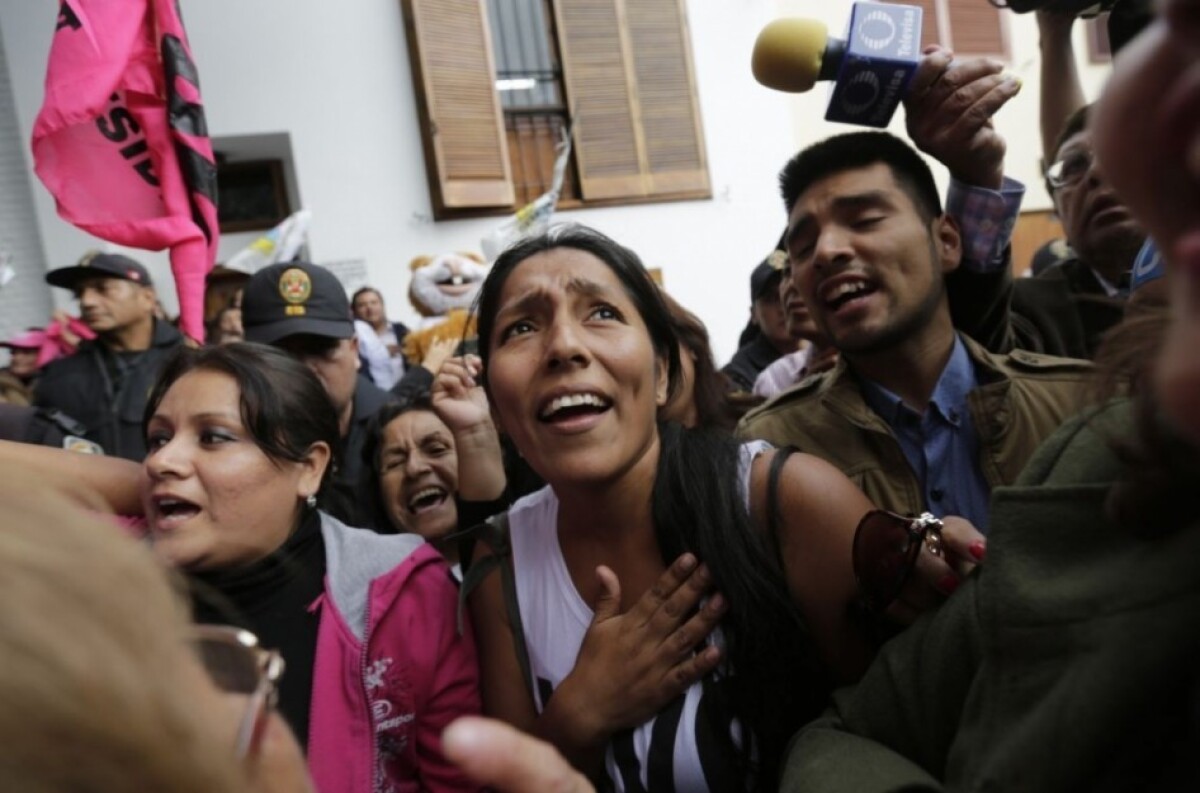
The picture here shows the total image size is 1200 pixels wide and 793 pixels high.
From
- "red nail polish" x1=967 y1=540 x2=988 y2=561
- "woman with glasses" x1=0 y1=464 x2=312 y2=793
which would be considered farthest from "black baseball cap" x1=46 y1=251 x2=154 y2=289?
"red nail polish" x1=967 y1=540 x2=988 y2=561

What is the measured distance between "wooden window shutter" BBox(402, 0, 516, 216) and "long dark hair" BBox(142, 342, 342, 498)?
660 centimetres

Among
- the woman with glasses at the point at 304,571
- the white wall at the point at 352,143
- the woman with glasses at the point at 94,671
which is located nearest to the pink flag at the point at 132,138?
the woman with glasses at the point at 304,571

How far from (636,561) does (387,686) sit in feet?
1.66

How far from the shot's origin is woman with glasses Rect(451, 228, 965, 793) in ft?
4.63

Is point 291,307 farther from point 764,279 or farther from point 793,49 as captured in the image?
point 793,49

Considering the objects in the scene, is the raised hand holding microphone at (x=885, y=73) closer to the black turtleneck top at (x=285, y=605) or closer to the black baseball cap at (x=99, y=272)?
the black turtleneck top at (x=285, y=605)

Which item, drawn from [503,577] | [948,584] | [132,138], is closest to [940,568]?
[948,584]

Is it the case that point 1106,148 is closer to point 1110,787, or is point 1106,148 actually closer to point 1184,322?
point 1184,322

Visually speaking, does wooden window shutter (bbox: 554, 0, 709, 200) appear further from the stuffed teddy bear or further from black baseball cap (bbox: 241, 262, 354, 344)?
black baseball cap (bbox: 241, 262, 354, 344)

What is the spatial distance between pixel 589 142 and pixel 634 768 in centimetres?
867

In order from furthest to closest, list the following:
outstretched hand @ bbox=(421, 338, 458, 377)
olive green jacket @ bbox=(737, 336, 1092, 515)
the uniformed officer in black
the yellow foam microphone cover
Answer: outstretched hand @ bbox=(421, 338, 458, 377), the uniformed officer in black, olive green jacket @ bbox=(737, 336, 1092, 515), the yellow foam microphone cover

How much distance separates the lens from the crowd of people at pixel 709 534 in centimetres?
61

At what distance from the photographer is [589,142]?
9.45 m

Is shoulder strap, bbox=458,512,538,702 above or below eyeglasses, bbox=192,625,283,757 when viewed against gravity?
below
